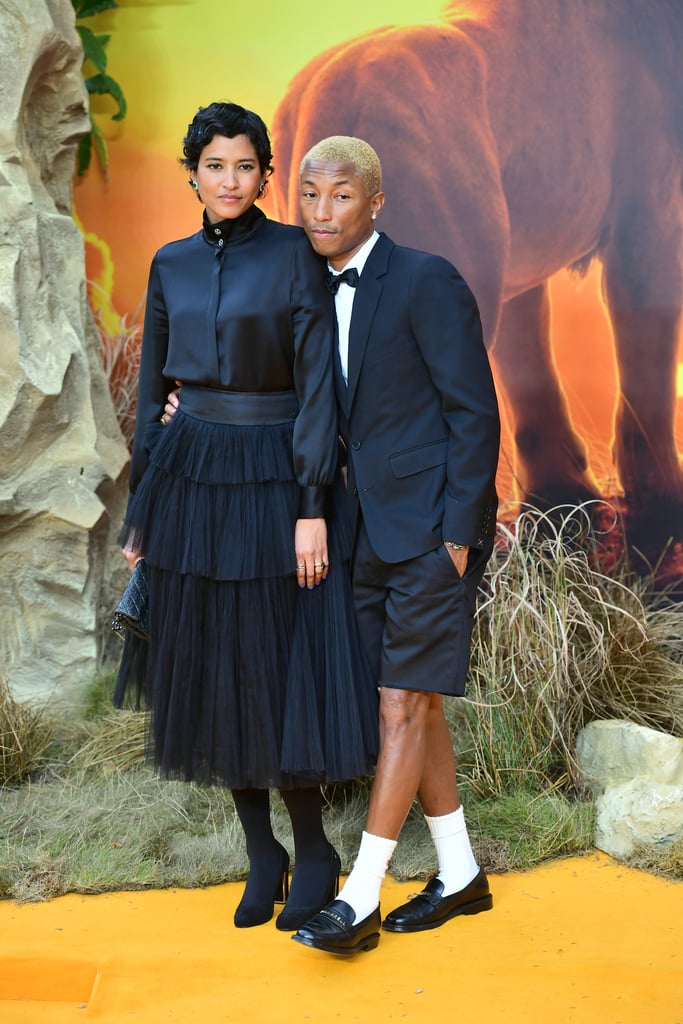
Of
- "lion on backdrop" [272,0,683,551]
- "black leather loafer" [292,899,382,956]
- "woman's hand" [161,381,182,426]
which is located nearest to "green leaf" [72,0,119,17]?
"lion on backdrop" [272,0,683,551]

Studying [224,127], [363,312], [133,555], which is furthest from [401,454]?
[224,127]

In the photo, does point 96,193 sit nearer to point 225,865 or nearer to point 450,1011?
point 225,865

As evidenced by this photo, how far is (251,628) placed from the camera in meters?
2.67

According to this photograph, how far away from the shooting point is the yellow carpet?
2.38 meters

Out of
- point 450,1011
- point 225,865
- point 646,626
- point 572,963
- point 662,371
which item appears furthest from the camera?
point 662,371

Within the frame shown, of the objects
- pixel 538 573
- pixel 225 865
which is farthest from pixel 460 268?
pixel 225 865

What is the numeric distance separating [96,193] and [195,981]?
3.37 m

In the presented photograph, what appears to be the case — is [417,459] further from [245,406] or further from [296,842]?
[296,842]

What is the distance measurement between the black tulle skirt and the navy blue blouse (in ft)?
0.36

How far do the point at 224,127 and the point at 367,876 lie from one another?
1729 millimetres

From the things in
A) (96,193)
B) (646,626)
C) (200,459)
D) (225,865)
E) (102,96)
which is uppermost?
(102,96)

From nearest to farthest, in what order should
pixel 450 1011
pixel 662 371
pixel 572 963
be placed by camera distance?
pixel 450 1011, pixel 572 963, pixel 662 371

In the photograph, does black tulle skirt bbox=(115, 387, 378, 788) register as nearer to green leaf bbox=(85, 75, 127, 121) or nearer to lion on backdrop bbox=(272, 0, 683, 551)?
lion on backdrop bbox=(272, 0, 683, 551)

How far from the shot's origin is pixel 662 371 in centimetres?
453
